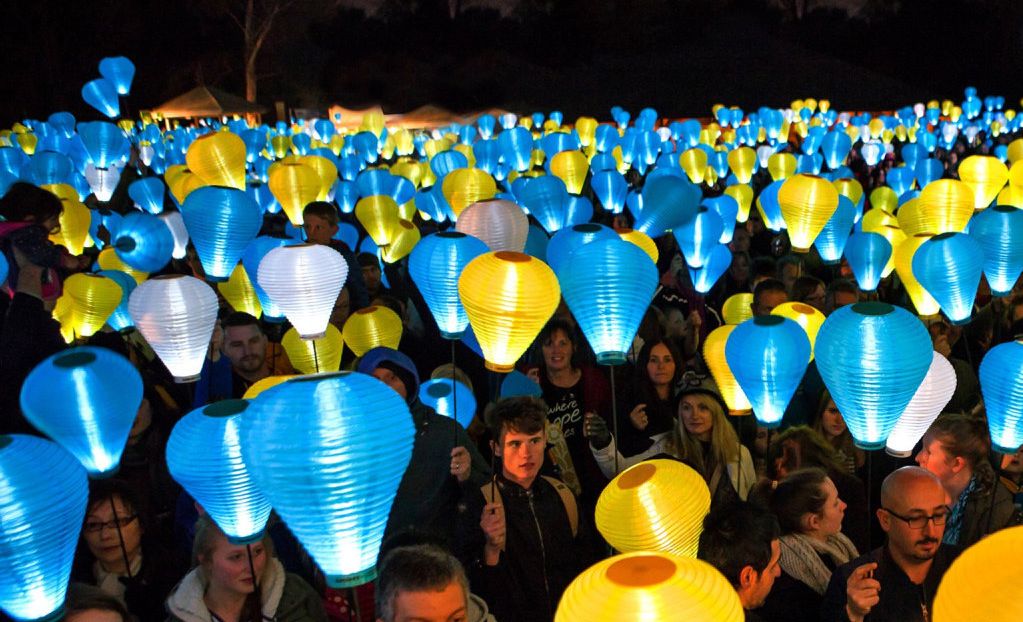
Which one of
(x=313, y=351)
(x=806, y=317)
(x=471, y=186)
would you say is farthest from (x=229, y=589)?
(x=471, y=186)

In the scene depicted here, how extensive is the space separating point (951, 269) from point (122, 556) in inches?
152

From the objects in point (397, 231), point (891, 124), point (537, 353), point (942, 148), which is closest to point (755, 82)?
point (891, 124)

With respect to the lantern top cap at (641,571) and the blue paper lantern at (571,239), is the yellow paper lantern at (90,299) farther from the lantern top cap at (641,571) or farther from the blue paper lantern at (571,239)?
the lantern top cap at (641,571)

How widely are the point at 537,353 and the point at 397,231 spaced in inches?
102

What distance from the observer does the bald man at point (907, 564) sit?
2594 mm

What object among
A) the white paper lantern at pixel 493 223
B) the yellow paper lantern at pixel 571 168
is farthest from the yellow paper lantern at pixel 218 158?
the yellow paper lantern at pixel 571 168

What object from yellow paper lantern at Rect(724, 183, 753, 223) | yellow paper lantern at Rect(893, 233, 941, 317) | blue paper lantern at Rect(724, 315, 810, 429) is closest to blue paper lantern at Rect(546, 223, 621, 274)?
blue paper lantern at Rect(724, 315, 810, 429)

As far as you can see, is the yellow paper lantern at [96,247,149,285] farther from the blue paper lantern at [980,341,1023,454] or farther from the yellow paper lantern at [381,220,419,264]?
the blue paper lantern at [980,341,1023,454]

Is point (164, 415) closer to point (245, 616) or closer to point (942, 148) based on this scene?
point (245, 616)

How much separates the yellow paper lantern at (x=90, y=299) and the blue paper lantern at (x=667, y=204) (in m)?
3.40

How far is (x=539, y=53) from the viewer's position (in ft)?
90.5

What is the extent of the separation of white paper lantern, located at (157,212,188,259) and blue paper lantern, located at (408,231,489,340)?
120 inches

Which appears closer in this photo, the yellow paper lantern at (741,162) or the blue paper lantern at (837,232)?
the blue paper lantern at (837,232)

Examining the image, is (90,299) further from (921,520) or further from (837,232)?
(837,232)
